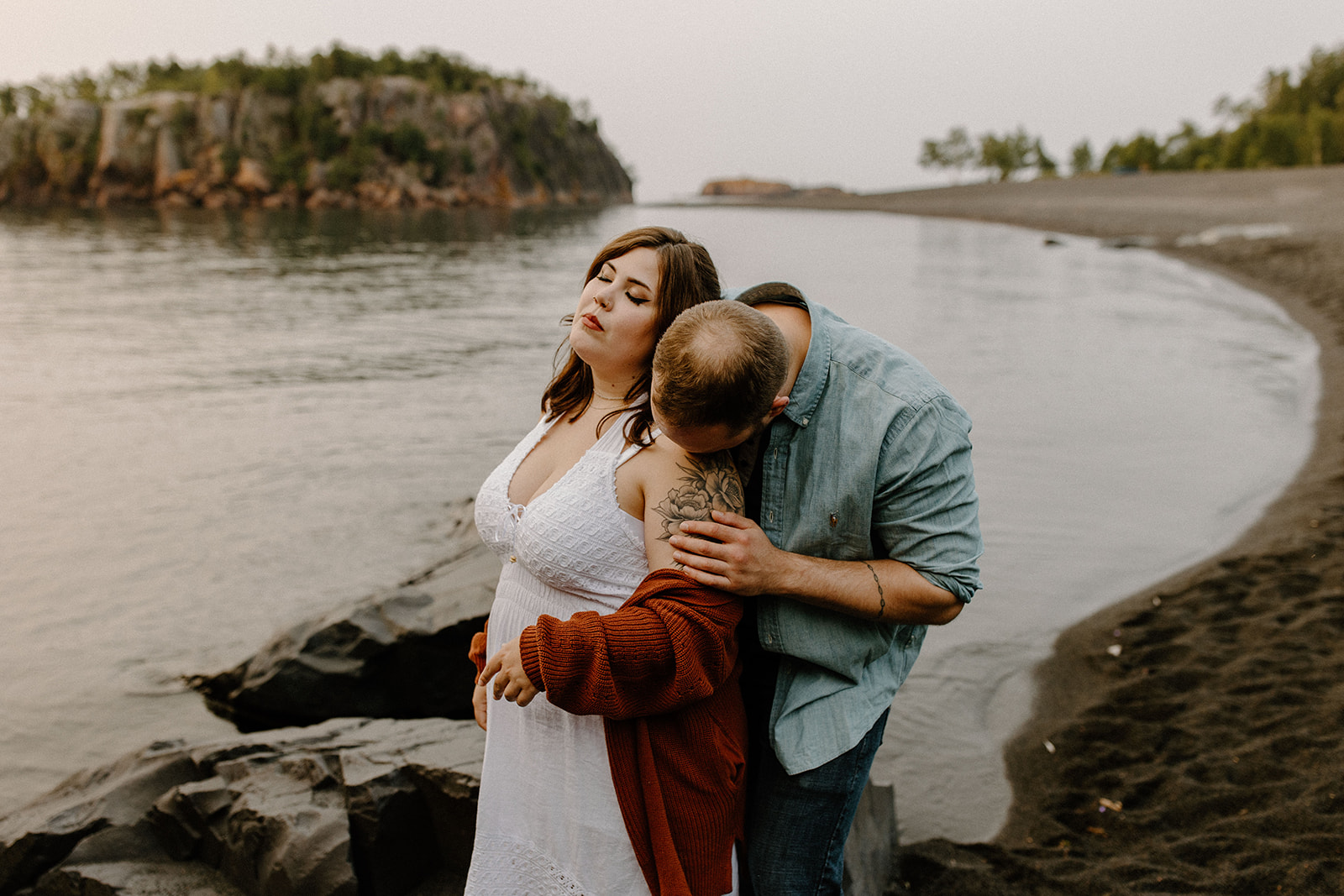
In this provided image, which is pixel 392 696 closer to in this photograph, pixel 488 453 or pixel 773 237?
pixel 488 453

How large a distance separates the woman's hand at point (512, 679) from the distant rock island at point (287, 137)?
303 ft

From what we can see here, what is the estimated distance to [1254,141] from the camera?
2525 inches

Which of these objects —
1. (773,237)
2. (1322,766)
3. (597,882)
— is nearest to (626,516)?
(597,882)

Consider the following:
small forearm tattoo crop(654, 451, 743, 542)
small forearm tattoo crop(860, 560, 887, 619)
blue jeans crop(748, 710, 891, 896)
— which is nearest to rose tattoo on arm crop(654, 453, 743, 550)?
small forearm tattoo crop(654, 451, 743, 542)

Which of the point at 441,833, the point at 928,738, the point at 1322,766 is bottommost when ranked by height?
the point at 928,738

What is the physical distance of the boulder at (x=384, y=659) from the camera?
4.57m

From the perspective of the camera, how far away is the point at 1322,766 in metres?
3.69

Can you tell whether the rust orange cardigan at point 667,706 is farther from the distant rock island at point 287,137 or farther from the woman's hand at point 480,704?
the distant rock island at point 287,137

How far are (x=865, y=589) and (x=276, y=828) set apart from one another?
2322mm

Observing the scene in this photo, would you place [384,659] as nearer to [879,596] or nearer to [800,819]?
[800,819]

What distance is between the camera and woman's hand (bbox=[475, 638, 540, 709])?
1821 millimetres

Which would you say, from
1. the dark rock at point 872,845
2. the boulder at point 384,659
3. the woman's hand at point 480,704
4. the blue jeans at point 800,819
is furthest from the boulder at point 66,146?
the blue jeans at point 800,819

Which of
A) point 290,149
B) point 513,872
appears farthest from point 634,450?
point 290,149

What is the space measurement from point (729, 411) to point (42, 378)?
15964 millimetres
